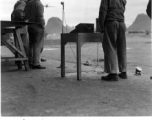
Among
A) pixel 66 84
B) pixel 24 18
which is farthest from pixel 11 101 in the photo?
pixel 24 18

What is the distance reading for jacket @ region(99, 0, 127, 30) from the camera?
15.2 feet

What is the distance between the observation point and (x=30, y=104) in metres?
3.11

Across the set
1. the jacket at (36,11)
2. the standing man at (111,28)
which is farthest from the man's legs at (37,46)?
the standing man at (111,28)

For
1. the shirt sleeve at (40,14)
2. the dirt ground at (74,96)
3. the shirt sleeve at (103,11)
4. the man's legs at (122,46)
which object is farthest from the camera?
the shirt sleeve at (40,14)

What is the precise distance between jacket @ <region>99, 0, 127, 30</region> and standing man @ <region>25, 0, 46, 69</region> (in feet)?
7.28

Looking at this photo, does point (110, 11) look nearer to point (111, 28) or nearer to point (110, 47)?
point (111, 28)

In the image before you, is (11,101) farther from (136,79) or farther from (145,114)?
(136,79)

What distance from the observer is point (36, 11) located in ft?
21.2

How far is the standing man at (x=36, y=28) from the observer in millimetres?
6441

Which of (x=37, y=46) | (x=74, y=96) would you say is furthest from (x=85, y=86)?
(x=37, y=46)

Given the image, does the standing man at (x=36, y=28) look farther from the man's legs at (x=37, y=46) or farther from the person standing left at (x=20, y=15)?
the person standing left at (x=20, y=15)

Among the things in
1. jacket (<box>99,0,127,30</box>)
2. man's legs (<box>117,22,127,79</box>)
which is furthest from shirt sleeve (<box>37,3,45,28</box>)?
man's legs (<box>117,22,127,79</box>)

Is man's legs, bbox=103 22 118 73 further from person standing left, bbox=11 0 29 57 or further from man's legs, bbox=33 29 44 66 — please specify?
person standing left, bbox=11 0 29 57

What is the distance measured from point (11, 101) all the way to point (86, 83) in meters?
1.52
